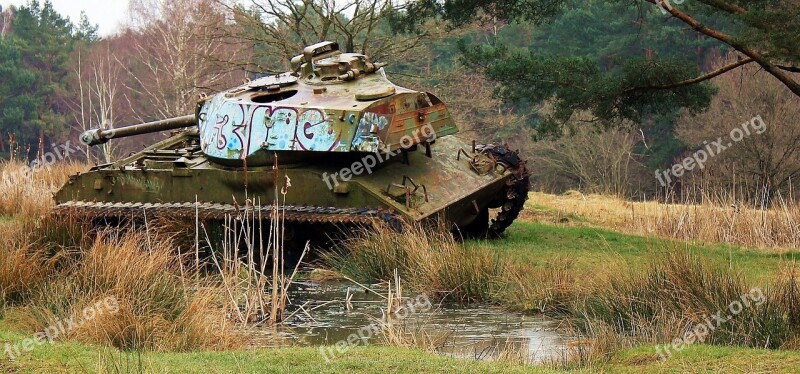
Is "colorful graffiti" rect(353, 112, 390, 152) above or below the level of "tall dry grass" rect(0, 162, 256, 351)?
above

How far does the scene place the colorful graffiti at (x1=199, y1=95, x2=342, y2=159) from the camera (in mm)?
14633

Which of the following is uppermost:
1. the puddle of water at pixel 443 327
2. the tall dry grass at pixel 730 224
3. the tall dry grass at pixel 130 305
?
the tall dry grass at pixel 130 305

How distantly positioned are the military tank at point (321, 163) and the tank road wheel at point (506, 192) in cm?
2

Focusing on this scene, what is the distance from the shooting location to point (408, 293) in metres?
11.9

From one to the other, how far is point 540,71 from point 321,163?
3.87m

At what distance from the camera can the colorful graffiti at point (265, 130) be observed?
14.6 metres

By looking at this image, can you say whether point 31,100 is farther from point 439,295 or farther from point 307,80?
point 439,295

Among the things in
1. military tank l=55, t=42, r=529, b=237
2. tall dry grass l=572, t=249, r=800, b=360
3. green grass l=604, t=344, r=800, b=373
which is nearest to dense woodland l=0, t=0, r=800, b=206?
military tank l=55, t=42, r=529, b=237

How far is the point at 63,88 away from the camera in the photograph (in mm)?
47531

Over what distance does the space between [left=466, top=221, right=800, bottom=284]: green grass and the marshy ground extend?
110 millimetres

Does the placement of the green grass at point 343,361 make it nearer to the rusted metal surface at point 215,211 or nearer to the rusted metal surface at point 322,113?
the rusted metal surface at point 215,211

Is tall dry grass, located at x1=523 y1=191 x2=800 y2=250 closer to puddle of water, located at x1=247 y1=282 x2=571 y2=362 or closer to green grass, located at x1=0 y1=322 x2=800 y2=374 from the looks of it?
puddle of water, located at x1=247 y1=282 x2=571 y2=362

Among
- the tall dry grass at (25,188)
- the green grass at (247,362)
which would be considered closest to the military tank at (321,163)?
the tall dry grass at (25,188)

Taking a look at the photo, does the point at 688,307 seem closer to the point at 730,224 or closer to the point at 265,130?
the point at 265,130
